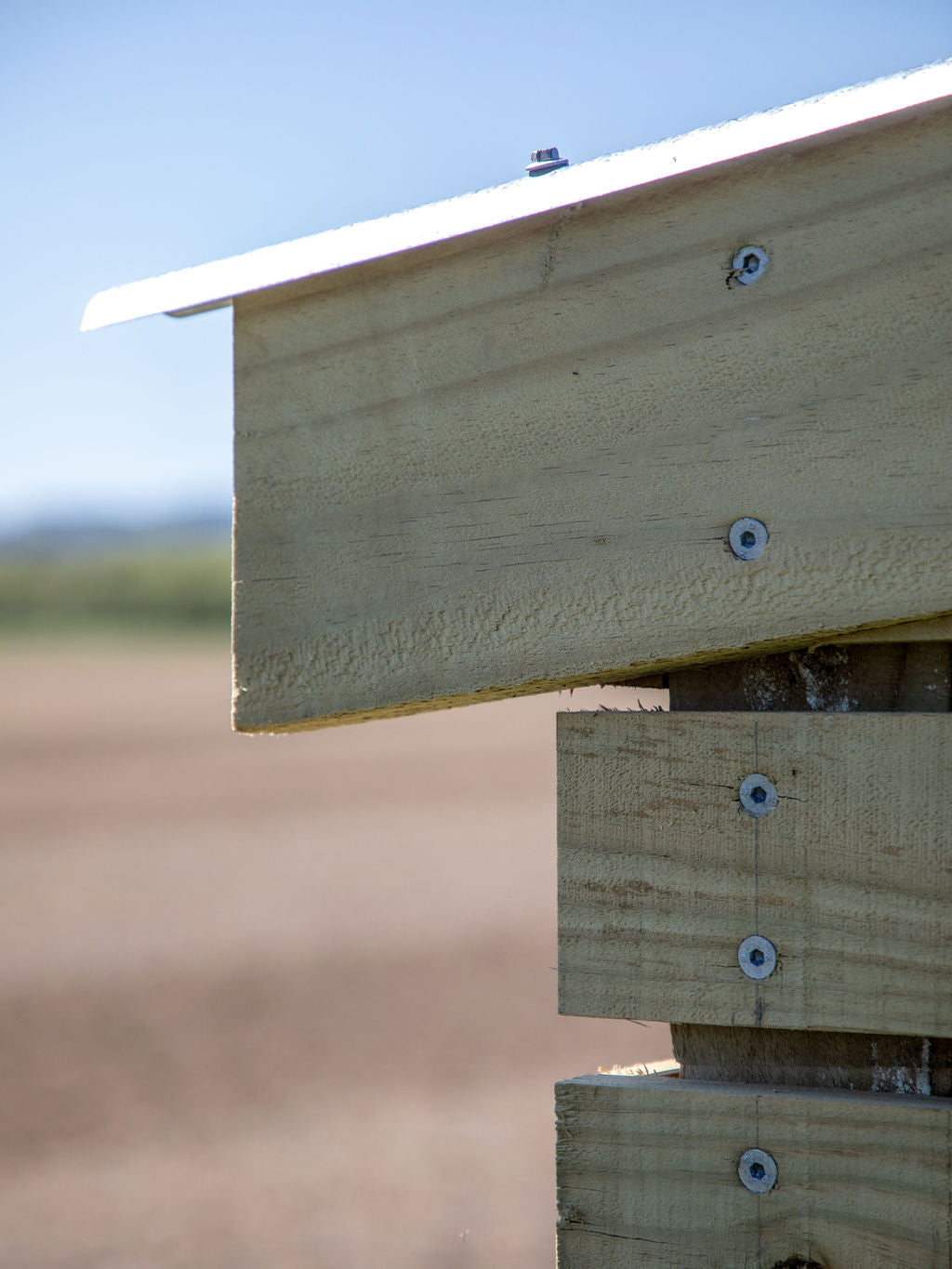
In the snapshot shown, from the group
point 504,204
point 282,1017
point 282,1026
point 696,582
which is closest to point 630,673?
point 696,582

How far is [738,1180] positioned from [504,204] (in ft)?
2.87

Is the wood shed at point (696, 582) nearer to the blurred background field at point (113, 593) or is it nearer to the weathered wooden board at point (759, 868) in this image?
the weathered wooden board at point (759, 868)

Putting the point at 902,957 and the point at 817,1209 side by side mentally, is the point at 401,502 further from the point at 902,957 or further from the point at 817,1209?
the point at 817,1209

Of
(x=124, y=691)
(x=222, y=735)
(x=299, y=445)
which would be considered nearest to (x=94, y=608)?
(x=124, y=691)

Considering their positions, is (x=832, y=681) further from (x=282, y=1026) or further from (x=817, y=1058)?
(x=282, y=1026)

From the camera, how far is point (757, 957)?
3.47 ft

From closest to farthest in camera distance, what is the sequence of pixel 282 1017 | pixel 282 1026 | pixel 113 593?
pixel 282 1026, pixel 282 1017, pixel 113 593

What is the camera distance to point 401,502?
1166 mm

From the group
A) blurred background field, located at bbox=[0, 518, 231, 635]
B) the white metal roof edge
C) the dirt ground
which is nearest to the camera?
the white metal roof edge

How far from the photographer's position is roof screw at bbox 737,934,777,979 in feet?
3.45

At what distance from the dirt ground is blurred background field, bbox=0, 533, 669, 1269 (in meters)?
0.02

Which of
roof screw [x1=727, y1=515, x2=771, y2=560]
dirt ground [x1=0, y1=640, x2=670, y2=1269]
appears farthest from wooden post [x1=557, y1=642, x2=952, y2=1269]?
dirt ground [x1=0, y1=640, x2=670, y2=1269]

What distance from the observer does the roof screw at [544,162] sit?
1189 mm

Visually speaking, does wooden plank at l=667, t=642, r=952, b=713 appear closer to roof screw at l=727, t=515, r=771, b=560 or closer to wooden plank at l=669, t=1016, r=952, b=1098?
roof screw at l=727, t=515, r=771, b=560
